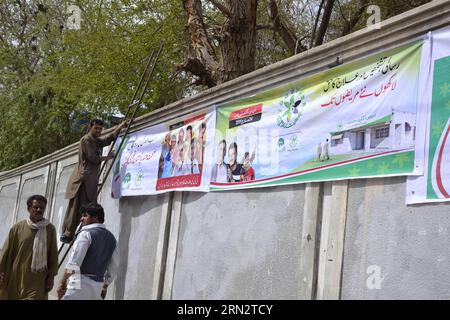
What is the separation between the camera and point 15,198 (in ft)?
56.9

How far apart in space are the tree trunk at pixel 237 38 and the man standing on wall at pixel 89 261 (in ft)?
18.1

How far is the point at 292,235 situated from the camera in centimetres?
520

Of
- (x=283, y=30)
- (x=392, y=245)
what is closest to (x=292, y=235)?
(x=392, y=245)

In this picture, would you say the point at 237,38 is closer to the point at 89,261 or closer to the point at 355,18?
the point at 355,18

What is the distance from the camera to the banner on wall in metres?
3.85

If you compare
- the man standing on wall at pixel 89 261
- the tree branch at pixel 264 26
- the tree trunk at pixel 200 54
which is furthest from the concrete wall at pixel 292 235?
the tree branch at pixel 264 26

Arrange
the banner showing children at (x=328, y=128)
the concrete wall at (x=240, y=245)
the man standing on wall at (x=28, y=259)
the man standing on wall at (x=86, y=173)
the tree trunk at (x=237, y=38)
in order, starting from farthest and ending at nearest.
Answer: the tree trunk at (x=237, y=38)
the man standing on wall at (x=86, y=173)
the man standing on wall at (x=28, y=259)
the concrete wall at (x=240, y=245)
the banner showing children at (x=328, y=128)

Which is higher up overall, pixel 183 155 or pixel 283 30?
pixel 283 30

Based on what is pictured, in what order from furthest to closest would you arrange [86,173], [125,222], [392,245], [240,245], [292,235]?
1. [86,173]
2. [125,222]
3. [240,245]
4. [292,235]
5. [392,245]

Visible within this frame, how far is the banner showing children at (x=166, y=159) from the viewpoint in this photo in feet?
22.1

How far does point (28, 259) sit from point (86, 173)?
250 centimetres

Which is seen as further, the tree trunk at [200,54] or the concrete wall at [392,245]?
the tree trunk at [200,54]

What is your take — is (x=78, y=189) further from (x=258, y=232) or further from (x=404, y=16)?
(x=404, y=16)

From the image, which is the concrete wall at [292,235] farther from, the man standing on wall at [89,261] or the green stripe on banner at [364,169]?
the man standing on wall at [89,261]
